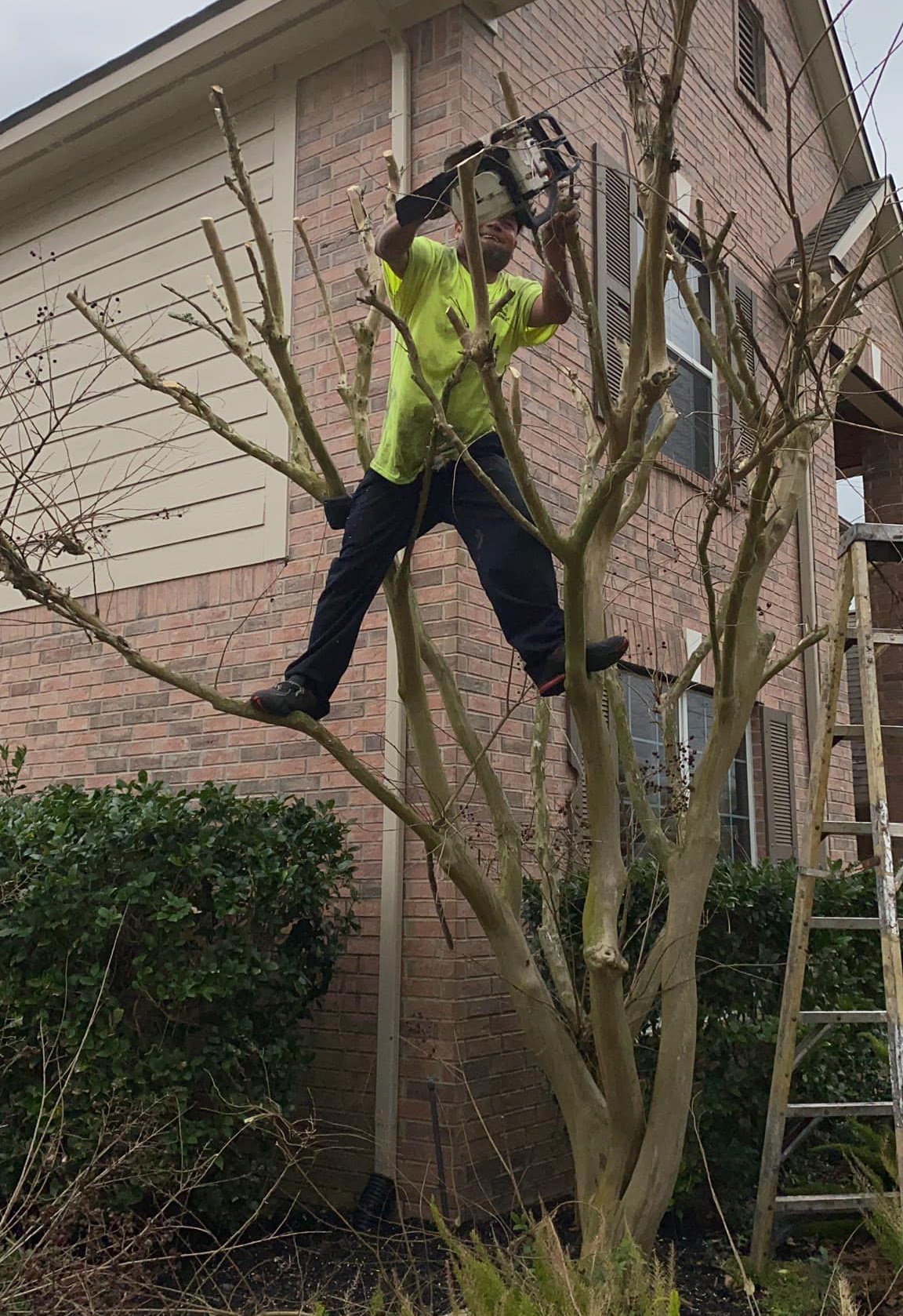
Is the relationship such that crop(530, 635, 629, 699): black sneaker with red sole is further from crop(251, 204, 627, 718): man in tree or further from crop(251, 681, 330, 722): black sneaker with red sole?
crop(251, 681, 330, 722): black sneaker with red sole

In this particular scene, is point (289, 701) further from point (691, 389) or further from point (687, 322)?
point (687, 322)

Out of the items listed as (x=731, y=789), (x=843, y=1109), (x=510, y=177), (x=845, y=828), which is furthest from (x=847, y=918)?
(x=731, y=789)

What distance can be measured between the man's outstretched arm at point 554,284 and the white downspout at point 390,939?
1.54 m

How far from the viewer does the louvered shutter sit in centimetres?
662

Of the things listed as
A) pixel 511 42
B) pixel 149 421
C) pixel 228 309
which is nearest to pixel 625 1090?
pixel 228 309

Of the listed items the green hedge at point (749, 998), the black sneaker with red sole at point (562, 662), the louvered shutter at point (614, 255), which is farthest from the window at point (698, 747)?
the black sneaker with red sole at point (562, 662)

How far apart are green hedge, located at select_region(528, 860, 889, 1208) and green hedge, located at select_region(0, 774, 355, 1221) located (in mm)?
1168

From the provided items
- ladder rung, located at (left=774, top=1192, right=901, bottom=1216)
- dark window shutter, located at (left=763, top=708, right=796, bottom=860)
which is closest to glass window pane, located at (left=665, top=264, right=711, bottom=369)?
dark window shutter, located at (left=763, top=708, right=796, bottom=860)

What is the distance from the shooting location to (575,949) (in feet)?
16.0

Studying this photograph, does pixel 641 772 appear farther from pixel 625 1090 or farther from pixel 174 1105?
pixel 174 1105

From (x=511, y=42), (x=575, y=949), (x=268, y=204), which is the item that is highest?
(x=511, y=42)

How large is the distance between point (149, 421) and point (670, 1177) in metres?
4.81

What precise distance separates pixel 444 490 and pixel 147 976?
2.01 metres

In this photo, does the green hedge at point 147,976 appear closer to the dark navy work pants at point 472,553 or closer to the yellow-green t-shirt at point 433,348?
the dark navy work pants at point 472,553
